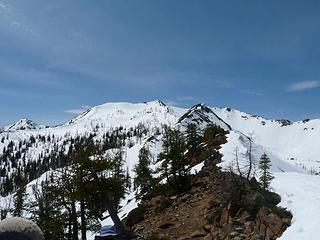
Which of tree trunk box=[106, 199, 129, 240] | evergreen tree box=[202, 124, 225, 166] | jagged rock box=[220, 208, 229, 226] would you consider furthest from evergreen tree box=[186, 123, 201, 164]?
jagged rock box=[220, 208, 229, 226]

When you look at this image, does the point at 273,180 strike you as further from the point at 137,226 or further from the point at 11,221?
the point at 11,221

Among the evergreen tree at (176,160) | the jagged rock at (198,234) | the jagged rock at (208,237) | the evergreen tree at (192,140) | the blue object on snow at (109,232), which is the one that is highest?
the evergreen tree at (192,140)

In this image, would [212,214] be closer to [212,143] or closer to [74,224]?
[74,224]

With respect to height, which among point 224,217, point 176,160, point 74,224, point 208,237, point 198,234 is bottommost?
point 208,237

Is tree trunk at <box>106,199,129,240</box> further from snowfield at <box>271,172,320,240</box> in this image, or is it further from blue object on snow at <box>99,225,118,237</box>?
snowfield at <box>271,172,320,240</box>

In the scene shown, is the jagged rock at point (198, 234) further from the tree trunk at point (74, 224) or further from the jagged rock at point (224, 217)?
the tree trunk at point (74, 224)

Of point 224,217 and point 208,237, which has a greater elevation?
point 224,217

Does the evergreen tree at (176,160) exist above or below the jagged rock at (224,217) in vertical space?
above

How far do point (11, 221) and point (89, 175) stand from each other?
3380cm

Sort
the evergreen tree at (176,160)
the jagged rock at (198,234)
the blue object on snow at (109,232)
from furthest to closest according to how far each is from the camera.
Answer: the evergreen tree at (176,160) < the blue object on snow at (109,232) < the jagged rock at (198,234)

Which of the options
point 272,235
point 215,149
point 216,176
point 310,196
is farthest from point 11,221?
point 215,149

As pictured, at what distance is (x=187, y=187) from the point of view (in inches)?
1624

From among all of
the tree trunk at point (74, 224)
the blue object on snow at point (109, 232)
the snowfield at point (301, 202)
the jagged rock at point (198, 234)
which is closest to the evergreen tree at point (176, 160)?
the blue object on snow at point (109, 232)

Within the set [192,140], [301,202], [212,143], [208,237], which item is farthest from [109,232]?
[192,140]
